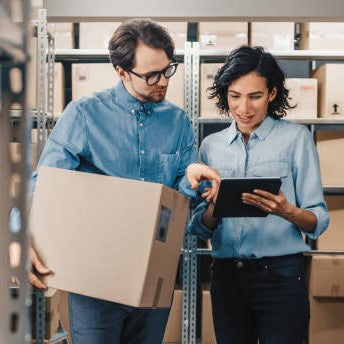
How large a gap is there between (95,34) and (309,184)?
1873 mm

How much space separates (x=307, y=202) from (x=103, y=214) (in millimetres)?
607

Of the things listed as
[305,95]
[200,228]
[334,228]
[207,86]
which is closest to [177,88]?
[207,86]

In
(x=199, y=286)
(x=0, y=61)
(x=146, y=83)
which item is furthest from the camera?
(x=199, y=286)

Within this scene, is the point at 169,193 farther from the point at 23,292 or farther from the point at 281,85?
the point at 23,292

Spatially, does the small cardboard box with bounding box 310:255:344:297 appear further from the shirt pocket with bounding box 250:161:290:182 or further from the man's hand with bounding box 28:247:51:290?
the man's hand with bounding box 28:247:51:290

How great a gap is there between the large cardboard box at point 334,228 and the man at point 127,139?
1.71 meters

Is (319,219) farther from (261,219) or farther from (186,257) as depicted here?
(186,257)

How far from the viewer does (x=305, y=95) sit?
3039mm

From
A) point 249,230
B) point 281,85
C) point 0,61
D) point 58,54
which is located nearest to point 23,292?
point 0,61

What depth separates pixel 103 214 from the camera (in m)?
1.30

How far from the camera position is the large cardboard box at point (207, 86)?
2.97 m

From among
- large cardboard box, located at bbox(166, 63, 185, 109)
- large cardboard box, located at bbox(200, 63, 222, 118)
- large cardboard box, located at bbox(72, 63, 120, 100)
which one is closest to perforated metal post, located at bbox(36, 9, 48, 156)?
large cardboard box, located at bbox(72, 63, 120, 100)

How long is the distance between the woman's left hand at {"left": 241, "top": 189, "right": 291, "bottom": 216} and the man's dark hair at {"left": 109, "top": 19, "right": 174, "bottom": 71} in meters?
0.43

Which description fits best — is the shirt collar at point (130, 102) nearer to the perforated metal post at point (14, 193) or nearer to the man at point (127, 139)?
the man at point (127, 139)
